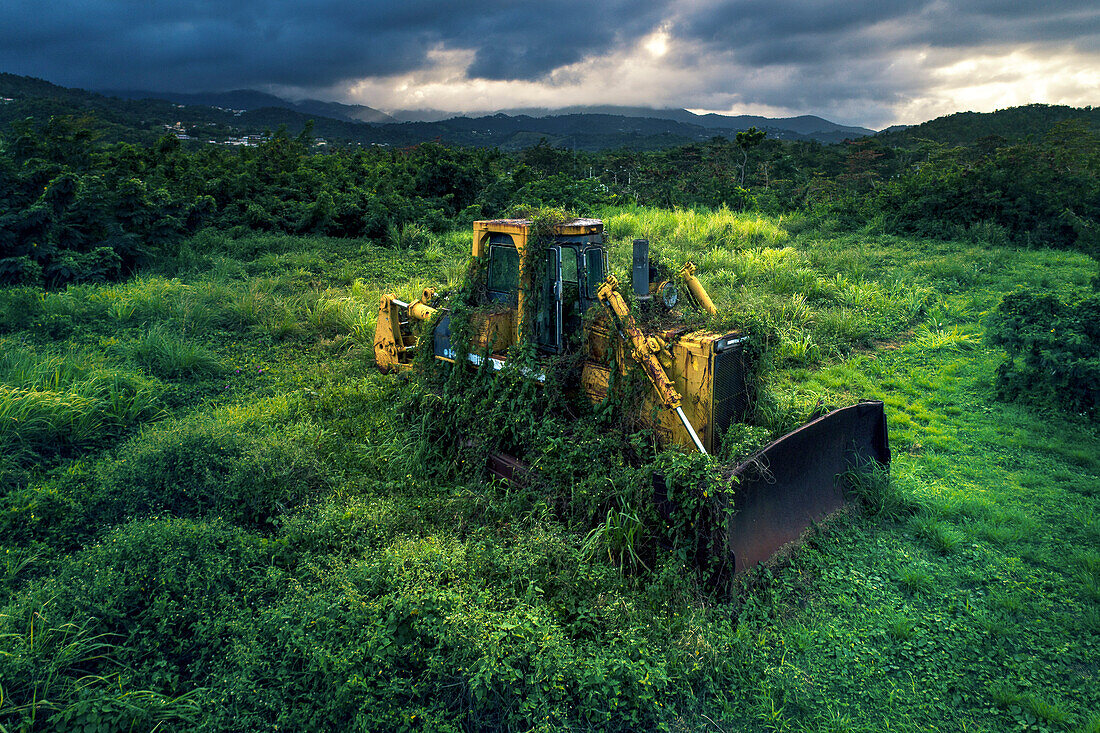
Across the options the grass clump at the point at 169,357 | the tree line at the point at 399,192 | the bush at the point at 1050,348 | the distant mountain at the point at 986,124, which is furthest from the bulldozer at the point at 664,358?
the distant mountain at the point at 986,124

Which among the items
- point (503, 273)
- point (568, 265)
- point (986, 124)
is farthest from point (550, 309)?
point (986, 124)

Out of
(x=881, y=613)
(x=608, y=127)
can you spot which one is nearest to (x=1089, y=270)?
(x=881, y=613)

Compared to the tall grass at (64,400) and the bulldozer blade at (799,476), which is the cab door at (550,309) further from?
the tall grass at (64,400)

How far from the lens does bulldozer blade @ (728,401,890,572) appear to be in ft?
13.9

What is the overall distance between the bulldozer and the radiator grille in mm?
13

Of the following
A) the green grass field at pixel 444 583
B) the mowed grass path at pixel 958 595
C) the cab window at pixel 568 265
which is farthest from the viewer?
the cab window at pixel 568 265

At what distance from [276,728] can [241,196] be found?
17.6 metres

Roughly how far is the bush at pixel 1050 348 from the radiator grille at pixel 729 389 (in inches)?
175

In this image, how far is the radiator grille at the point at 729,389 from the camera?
472cm

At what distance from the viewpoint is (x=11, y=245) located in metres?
9.84

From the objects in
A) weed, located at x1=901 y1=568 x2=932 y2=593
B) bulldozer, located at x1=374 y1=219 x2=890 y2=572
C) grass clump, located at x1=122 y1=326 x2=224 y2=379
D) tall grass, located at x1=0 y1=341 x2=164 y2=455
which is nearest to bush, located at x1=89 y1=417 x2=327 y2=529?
tall grass, located at x1=0 y1=341 x2=164 y2=455

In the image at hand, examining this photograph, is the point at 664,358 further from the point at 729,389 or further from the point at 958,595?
the point at 958,595

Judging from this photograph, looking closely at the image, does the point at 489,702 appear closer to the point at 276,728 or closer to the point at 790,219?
the point at 276,728

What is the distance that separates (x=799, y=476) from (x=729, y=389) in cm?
91
